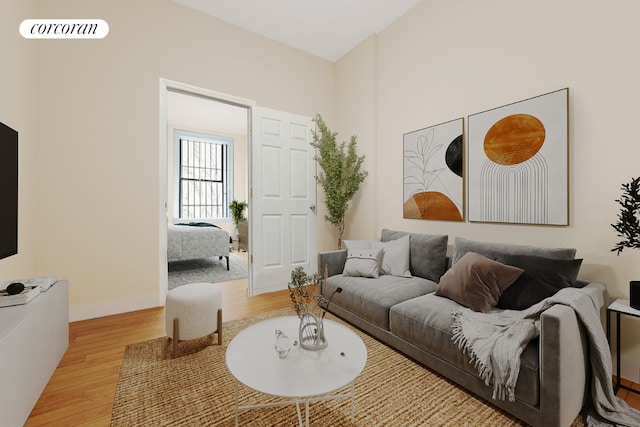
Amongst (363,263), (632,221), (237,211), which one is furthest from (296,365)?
(237,211)

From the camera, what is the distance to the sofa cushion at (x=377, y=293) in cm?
220

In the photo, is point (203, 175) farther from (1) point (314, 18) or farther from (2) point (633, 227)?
(2) point (633, 227)

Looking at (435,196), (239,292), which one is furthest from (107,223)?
(435,196)

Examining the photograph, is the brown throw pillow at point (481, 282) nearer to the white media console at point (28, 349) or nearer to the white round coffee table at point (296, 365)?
the white round coffee table at point (296, 365)

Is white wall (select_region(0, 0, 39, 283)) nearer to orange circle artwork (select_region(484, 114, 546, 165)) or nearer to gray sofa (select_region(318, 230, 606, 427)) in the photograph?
gray sofa (select_region(318, 230, 606, 427))

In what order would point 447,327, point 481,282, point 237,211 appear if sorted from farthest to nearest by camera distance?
1. point 237,211
2. point 481,282
3. point 447,327

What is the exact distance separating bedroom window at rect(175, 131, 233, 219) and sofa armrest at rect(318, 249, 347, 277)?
5502mm

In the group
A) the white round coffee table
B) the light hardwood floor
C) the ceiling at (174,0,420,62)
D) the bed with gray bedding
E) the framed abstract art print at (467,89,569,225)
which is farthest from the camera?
the bed with gray bedding

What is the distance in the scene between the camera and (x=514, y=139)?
2.34 m

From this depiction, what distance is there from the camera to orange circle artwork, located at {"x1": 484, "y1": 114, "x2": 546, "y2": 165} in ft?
7.27

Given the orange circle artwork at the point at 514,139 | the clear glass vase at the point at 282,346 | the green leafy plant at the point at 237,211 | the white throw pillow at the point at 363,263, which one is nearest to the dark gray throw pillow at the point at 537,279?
the orange circle artwork at the point at 514,139

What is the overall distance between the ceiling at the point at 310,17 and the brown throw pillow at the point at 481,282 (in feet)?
9.64

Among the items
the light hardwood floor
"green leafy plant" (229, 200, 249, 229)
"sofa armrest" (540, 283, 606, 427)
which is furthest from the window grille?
"sofa armrest" (540, 283, 606, 427)

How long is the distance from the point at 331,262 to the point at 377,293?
2.53ft
